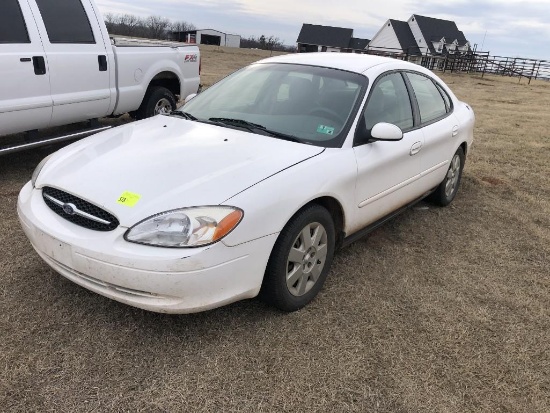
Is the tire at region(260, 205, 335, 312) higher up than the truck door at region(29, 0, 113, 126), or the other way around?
the truck door at region(29, 0, 113, 126)

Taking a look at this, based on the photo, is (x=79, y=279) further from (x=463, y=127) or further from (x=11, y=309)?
(x=463, y=127)

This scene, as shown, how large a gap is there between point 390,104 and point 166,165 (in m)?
1.97

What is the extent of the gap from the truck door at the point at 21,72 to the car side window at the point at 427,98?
12.2 ft

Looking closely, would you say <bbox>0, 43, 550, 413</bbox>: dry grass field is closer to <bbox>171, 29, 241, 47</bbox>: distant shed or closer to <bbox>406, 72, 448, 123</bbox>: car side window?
<bbox>406, 72, 448, 123</bbox>: car side window

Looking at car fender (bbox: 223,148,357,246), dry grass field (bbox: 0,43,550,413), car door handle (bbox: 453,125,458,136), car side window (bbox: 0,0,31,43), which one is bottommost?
dry grass field (bbox: 0,43,550,413)

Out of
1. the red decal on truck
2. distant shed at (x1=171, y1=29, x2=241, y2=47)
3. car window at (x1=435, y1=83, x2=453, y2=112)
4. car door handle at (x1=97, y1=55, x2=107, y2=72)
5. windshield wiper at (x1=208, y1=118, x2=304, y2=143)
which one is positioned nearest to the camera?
windshield wiper at (x1=208, y1=118, x2=304, y2=143)

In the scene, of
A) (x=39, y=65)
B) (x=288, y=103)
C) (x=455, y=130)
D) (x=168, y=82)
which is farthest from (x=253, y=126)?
(x=168, y=82)

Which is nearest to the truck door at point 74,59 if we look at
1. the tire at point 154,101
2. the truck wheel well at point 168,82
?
the tire at point 154,101

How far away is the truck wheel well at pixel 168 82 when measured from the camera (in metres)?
6.89

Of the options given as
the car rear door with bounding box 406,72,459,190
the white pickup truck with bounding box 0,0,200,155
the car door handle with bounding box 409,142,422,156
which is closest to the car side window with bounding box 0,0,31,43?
the white pickup truck with bounding box 0,0,200,155

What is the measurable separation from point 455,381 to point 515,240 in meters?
2.46

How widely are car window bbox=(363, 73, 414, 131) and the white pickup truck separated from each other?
350 centimetres

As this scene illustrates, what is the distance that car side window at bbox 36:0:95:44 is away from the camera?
5.11 metres

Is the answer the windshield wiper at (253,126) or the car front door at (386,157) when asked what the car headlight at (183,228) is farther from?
the car front door at (386,157)
